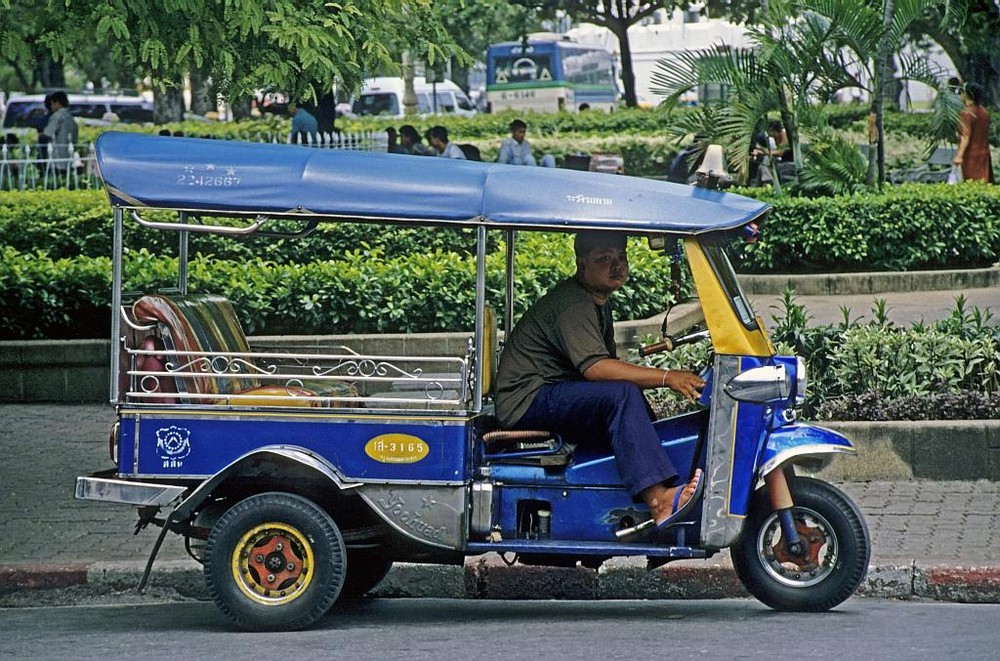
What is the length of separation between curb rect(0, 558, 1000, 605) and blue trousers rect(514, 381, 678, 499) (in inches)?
38.8

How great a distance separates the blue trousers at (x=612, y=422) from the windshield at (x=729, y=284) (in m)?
0.52

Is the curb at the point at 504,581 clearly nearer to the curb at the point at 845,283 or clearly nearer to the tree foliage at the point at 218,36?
the tree foliage at the point at 218,36

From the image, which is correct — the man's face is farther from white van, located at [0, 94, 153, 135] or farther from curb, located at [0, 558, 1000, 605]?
white van, located at [0, 94, 153, 135]

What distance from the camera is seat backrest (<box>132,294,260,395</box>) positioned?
20.2ft

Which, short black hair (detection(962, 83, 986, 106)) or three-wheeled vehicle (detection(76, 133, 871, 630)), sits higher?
short black hair (detection(962, 83, 986, 106))

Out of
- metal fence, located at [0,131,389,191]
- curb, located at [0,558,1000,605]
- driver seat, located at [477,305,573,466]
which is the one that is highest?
metal fence, located at [0,131,389,191]

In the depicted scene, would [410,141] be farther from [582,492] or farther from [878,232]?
[582,492]

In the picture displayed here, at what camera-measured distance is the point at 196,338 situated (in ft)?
20.7

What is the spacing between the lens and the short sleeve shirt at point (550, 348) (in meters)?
6.26

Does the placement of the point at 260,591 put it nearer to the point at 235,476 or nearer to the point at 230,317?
the point at 235,476

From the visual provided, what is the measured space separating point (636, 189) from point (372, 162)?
41.4 inches

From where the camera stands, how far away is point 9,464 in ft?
29.9

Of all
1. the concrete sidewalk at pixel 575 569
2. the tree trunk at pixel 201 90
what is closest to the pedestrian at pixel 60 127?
the tree trunk at pixel 201 90

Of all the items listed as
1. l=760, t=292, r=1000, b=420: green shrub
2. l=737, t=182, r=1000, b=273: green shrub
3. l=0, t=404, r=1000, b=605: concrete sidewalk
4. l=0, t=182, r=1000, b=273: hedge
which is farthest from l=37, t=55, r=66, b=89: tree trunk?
l=0, t=404, r=1000, b=605: concrete sidewalk
